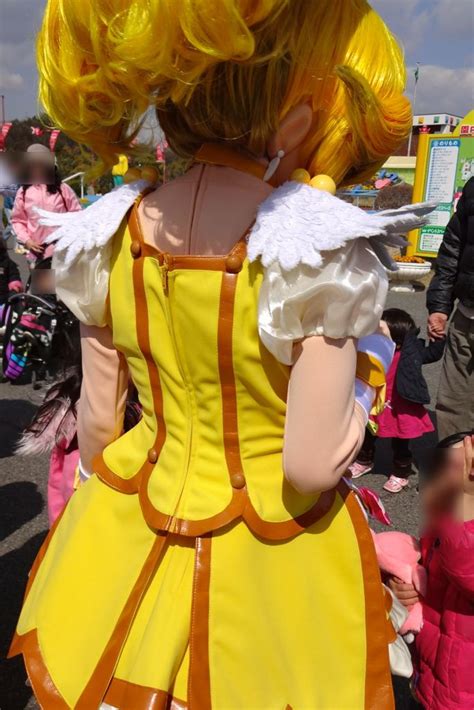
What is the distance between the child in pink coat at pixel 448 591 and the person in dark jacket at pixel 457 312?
5.59 feet

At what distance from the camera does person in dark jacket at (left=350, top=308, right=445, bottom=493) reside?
3125mm

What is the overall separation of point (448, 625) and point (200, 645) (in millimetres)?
710

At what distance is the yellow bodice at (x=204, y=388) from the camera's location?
96cm

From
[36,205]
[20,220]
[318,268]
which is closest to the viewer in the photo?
[318,268]

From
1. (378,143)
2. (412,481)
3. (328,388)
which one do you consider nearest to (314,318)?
(328,388)

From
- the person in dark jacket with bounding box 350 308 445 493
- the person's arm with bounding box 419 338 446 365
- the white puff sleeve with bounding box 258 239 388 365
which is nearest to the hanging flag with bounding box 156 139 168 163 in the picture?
the white puff sleeve with bounding box 258 239 388 365

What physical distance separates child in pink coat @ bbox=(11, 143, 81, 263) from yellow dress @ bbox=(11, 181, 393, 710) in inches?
137

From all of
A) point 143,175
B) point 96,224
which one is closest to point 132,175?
point 143,175

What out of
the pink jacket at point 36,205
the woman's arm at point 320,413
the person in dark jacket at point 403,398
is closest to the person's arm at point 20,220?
the pink jacket at point 36,205

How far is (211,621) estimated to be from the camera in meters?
0.99

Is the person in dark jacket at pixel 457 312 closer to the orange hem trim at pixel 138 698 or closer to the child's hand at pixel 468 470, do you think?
the child's hand at pixel 468 470

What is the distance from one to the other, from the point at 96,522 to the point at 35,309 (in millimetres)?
3445

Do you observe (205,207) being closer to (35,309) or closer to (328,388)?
(328,388)

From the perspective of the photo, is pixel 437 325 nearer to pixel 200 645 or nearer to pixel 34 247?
pixel 200 645
